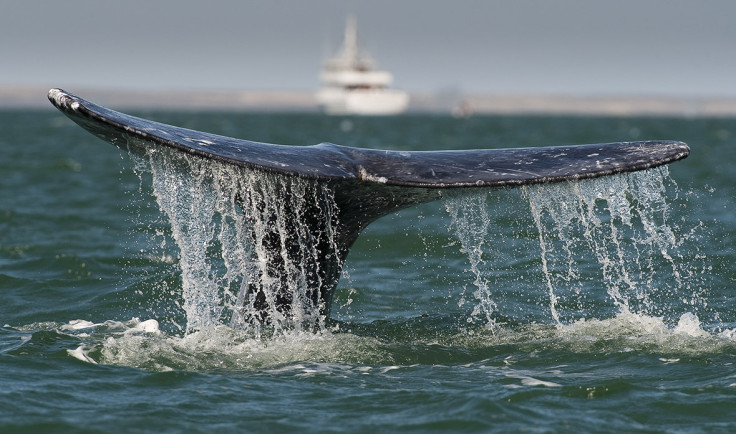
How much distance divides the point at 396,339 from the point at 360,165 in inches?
74.3

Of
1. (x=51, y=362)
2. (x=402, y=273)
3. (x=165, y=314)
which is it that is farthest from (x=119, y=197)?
(x=51, y=362)

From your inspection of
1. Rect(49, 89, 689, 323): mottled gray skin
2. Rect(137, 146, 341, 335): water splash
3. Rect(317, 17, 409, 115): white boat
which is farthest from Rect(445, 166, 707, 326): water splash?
Rect(317, 17, 409, 115): white boat

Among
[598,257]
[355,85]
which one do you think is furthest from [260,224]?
[355,85]

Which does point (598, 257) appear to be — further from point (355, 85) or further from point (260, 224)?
point (355, 85)

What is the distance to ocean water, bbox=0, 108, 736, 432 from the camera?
5699mm

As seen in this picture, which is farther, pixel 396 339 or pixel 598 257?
pixel 598 257

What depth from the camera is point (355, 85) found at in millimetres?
131375

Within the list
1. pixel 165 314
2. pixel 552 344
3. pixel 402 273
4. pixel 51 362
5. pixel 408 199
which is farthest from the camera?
pixel 402 273

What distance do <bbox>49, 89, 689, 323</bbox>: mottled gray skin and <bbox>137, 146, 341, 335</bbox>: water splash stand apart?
3 centimetres

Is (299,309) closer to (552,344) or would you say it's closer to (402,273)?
(552,344)

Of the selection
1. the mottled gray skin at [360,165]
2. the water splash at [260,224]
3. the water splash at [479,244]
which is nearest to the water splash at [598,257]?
the water splash at [479,244]

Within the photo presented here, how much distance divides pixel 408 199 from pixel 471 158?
→ 0.46 meters

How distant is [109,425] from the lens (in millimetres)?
5441

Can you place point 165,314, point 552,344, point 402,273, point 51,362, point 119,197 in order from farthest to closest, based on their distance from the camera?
point 119,197 → point 402,273 → point 165,314 → point 552,344 → point 51,362
